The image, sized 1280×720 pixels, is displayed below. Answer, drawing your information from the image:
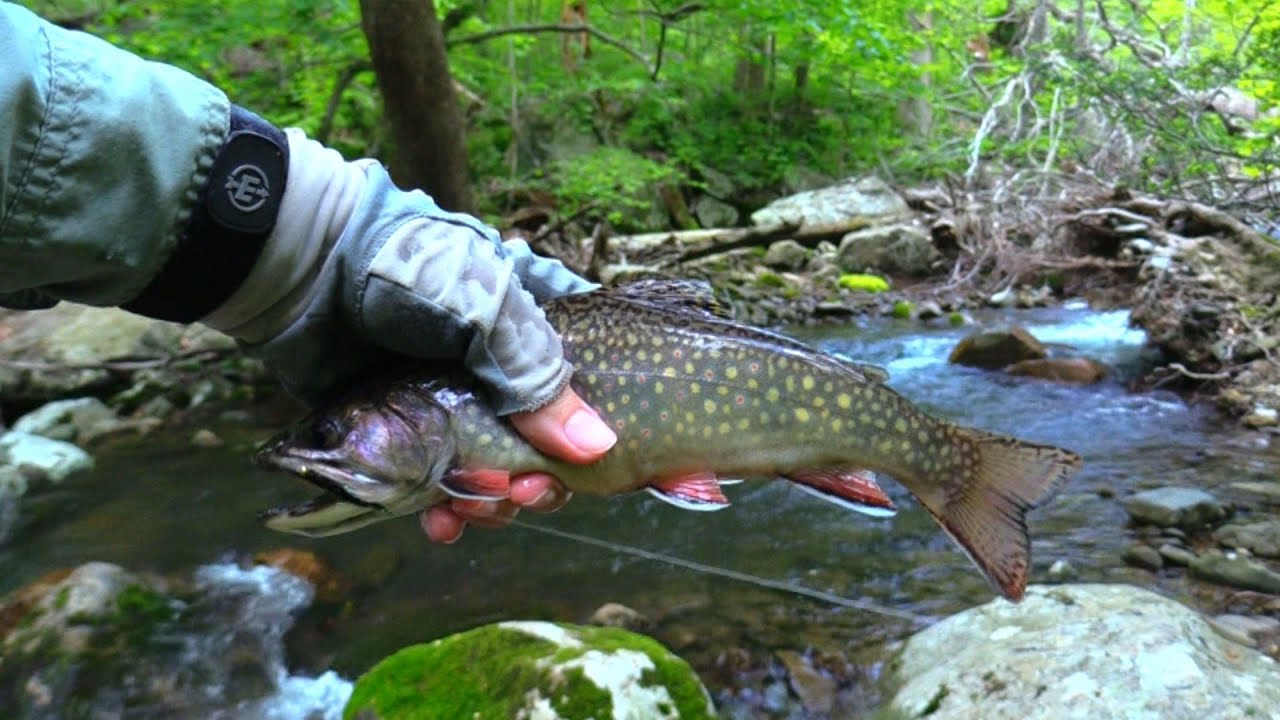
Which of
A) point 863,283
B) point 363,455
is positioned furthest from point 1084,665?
point 863,283

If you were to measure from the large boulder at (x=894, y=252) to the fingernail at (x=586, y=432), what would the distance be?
12452 millimetres

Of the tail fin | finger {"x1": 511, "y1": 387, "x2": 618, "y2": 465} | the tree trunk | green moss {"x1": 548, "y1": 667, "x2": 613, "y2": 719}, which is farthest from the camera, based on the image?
the tree trunk

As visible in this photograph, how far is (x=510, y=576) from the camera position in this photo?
Result: 5070 millimetres

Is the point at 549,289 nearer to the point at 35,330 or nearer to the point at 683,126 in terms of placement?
the point at 35,330

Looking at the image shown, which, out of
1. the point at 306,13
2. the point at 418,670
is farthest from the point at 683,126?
the point at 418,670

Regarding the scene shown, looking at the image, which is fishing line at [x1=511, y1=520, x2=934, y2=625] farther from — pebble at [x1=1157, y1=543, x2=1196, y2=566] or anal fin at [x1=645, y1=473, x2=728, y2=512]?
anal fin at [x1=645, y1=473, x2=728, y2=512]

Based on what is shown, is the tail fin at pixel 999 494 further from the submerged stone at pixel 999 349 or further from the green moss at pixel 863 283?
the green moss at pixel 863 283

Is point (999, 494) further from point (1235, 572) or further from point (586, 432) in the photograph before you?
point (1235, 572)

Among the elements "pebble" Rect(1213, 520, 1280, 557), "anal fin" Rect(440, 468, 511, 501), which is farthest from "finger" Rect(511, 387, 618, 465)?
"pebble" Rect(1213, 520, 1280, 557)

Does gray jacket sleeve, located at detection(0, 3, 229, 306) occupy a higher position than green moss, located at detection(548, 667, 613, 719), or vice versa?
gray jacket sleeve, located at detection(0, 3, 229, 306)

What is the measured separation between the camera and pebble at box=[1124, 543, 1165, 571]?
4.66 m

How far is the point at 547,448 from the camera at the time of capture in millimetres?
2061

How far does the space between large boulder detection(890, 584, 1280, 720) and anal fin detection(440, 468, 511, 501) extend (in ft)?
6.20

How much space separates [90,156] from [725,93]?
18939 mm
